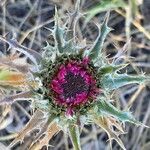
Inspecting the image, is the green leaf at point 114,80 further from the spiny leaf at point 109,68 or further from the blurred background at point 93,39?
the blurred background at point 93,39

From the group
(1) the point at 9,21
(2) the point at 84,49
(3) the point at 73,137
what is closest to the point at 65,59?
(2) the point at 84,49

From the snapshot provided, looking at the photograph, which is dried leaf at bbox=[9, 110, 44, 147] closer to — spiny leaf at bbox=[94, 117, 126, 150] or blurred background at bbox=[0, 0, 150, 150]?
spiny leaf at bbox=[94, 117, 126, 150]

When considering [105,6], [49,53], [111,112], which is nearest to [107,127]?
[111,112]

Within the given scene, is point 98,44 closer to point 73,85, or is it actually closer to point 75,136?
point 73,85

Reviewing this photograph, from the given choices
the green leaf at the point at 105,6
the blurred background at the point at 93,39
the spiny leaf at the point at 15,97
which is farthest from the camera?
the blurred background at the point at 93,39

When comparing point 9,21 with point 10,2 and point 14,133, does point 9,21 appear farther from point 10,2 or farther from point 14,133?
point 14,133

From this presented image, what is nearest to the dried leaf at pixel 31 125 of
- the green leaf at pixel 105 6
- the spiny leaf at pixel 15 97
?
the spiny leaf at pixel 15 97
